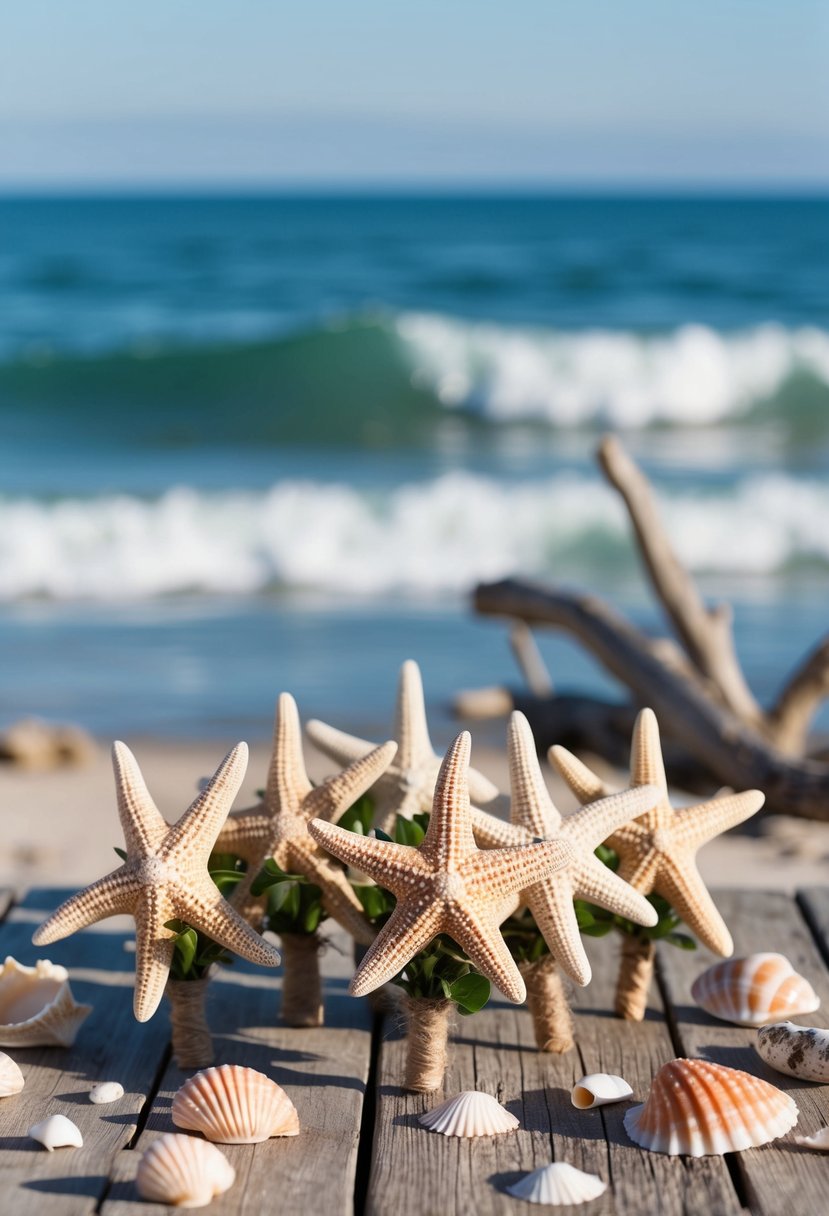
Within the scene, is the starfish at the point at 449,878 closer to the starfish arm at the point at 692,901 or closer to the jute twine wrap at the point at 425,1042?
the jute twine wrap at the point at 425,1042

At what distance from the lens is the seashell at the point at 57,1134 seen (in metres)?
2.05

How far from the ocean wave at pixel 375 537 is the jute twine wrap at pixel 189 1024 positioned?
25.7 ft

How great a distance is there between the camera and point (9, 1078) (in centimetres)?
223

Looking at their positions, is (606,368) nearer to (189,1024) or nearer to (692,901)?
(692,901)

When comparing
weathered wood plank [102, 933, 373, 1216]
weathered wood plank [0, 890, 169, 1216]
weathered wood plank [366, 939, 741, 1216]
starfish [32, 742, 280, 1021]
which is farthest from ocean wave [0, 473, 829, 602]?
starfish [32, 742, 280, 1021]

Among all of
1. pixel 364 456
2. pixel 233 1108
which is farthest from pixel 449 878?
pixel 364 456

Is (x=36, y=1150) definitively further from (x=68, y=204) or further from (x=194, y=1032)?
(x=68, y=204)

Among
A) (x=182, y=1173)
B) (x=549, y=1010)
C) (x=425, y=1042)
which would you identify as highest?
(x=549, y=1010)

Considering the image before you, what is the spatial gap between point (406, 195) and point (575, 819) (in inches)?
2557

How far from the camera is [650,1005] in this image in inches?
104

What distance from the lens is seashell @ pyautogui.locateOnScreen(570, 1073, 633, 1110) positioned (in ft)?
7.18

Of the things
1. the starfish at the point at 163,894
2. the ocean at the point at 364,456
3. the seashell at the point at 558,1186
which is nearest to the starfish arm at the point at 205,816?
the starfish at the point at 163,894

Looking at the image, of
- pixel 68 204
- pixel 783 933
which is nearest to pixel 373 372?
pixel 783 933

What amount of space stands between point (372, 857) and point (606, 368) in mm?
18441
